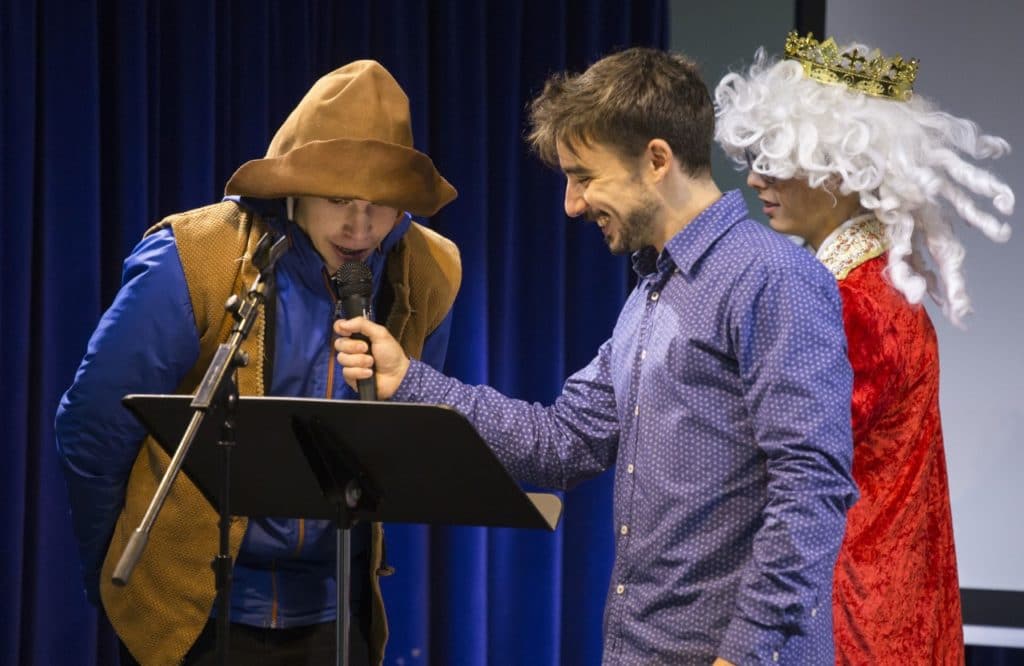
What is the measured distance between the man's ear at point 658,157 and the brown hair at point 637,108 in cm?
1

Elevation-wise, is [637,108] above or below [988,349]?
above

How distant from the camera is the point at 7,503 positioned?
3.18 meters

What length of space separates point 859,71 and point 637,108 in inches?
38.7

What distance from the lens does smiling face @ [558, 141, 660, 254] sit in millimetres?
1939

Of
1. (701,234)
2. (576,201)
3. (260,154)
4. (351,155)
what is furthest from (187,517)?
(260,154)

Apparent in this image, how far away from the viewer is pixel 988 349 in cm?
366

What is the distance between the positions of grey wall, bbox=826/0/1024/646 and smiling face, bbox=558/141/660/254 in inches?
80.5

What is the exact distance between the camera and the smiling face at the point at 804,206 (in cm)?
262

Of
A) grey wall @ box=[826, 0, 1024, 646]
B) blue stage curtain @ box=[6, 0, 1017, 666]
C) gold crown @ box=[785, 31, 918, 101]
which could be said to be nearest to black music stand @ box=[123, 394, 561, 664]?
gold crown @ box=[785, 31, 918, 101]

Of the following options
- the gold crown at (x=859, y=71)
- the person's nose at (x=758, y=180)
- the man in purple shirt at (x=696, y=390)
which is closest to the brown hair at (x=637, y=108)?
the man in purple shirt at (x=696, y=390)

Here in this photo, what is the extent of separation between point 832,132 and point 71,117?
1899 millimetres

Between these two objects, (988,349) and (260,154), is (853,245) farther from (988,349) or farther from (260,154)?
(260,154)

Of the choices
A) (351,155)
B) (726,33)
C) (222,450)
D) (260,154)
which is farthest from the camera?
(726,33)

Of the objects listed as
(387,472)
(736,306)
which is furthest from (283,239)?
(736,306)
